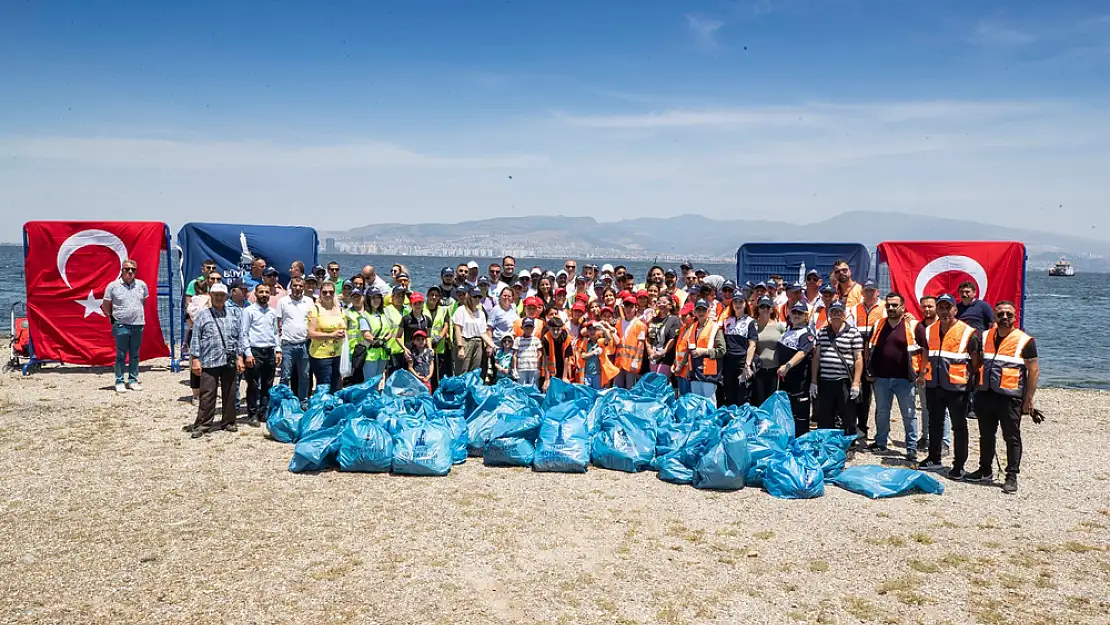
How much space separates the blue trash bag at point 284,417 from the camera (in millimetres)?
7395

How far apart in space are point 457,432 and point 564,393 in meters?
1.28

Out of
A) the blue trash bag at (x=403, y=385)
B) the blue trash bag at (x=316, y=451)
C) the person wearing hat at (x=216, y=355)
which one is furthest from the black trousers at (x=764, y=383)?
the person wearing hat at (x=216, y=355)

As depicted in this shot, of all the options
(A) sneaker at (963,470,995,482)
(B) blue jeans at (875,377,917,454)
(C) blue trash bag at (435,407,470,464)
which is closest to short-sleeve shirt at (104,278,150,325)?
(C) blue trash bag at (435,407,470,464)

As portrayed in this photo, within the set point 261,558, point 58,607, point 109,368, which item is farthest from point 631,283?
point 109,368

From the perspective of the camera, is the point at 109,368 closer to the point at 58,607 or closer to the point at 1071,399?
the point at 58,607

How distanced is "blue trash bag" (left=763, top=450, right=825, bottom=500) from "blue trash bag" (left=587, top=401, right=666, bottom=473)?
3.50 feet

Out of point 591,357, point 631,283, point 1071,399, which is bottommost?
point 1071,399

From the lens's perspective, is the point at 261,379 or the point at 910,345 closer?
the point at 910,345

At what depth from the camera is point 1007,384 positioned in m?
6.07

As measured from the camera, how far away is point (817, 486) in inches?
235

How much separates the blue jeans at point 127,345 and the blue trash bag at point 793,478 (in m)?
8.07

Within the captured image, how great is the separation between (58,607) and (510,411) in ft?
12.4

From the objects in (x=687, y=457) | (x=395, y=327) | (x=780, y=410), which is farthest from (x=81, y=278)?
(x=780, y=410)

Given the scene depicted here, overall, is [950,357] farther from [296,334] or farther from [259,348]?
[259,348]
